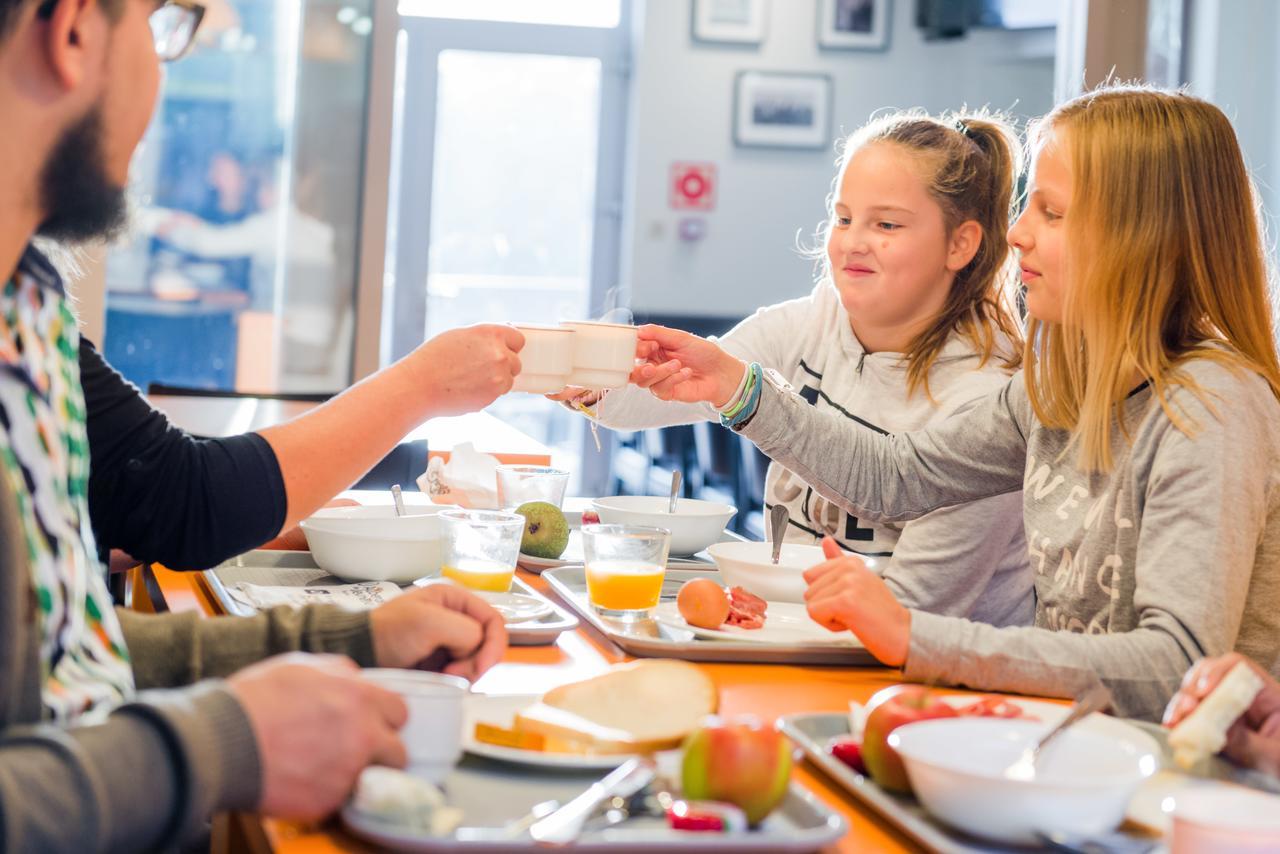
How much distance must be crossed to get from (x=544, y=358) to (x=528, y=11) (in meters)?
5.47

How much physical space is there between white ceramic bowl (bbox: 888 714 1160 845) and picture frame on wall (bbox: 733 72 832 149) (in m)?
6.03

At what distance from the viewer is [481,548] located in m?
1.61

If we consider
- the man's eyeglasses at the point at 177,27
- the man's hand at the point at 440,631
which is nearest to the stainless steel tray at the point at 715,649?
the man's hand at the point at 440,631

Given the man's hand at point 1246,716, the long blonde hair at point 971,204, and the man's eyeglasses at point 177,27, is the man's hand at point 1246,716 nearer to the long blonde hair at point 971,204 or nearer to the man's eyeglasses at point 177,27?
the man's eyeglasses at point 177,27

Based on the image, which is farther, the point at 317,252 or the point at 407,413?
the point at 317,252

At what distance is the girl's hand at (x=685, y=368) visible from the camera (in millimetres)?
1973

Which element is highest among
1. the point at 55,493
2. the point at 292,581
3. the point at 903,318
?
the point at 903,318

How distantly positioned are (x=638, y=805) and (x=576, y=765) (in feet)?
0.31

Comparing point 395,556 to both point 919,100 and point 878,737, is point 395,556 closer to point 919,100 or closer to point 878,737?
point 878,737

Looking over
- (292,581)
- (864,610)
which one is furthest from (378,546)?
(864,610)

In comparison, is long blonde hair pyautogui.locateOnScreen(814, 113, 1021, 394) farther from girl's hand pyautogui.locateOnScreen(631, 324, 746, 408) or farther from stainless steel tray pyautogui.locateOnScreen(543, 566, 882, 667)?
stainless steel tray pyautogui.locateOnScreen(543, 566, 882, 667)

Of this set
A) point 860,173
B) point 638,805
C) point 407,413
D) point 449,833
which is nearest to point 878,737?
point 638,805

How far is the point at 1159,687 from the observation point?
50.0 inches

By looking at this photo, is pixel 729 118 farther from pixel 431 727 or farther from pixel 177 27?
pixel 431 727
